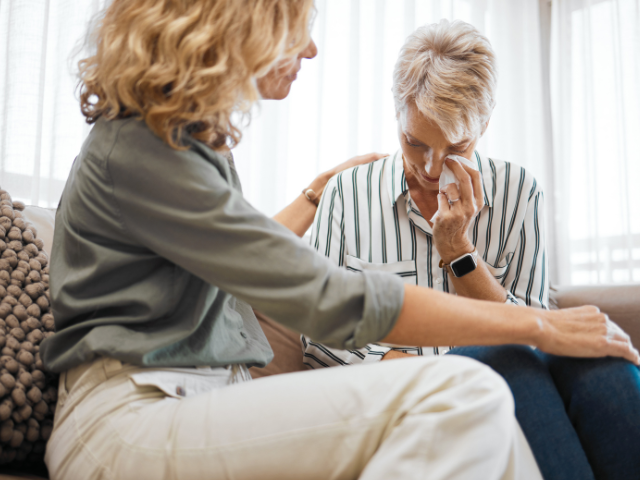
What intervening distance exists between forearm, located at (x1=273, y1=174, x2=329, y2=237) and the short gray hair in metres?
0.36

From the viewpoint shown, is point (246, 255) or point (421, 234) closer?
point (246, 255)

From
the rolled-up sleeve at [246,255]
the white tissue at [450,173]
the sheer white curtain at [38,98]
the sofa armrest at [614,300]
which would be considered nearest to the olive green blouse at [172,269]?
the rolled-up sleeve at [246,255]

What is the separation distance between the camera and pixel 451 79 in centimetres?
126

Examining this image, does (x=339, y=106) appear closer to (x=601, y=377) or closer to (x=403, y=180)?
(x=403, y=180)

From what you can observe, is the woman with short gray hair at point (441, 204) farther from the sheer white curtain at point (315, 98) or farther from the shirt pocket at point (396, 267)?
the sheer white curtain at point (315, 98)

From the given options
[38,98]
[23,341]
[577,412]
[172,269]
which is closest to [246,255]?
[172,269]

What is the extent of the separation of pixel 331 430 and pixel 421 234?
2.73ft

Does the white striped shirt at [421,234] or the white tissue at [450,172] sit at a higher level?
the white tissue at [450,172]

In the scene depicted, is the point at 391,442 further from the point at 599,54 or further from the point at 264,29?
the point at 599,54

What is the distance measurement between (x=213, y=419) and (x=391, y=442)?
0.20 m

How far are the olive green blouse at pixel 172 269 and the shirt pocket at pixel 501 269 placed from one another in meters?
0.72

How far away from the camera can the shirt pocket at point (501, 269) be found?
1332mm

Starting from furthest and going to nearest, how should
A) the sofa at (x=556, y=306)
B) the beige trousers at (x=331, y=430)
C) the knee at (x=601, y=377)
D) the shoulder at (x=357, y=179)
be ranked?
the shoulder at (x=357, y=179) < the sofa at (x=556, y=306) < the knee at (x=601, y=377) < the beige trousers at (x=331, y=430)

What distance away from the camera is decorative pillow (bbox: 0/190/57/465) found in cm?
76
